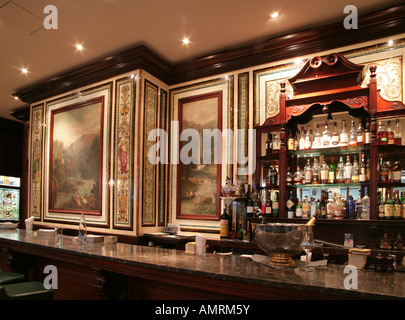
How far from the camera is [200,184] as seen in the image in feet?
16.0

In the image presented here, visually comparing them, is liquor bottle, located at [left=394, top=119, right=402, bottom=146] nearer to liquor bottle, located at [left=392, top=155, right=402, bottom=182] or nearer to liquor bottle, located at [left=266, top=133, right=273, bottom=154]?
liquor bottle, located at [left=392, top=155, right=402, bottom=182]

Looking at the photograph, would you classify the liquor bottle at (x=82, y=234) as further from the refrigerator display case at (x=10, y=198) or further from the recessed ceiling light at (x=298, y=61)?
the refrigerator display case at (x=10, y=198)

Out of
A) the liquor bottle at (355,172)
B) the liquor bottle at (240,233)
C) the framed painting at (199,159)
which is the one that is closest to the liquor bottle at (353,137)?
the liquor bottle at (355,172)

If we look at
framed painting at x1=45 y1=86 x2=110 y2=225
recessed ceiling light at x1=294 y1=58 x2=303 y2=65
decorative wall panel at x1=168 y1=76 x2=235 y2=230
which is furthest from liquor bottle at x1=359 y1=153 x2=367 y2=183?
framed painting at x1=45 y1=86 x2=110 y2=225

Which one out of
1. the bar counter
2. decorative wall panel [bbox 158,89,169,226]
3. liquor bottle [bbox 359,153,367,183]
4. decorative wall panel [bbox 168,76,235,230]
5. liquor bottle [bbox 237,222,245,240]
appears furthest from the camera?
decorative wall panel [bbox 158,89,169,226]

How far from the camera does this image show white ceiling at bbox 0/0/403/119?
3.70 meters

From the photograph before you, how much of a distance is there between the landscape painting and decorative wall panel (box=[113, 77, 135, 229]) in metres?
0.42

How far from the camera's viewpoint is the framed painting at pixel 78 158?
5250 mm

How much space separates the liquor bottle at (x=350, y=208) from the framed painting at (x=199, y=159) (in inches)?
68.9

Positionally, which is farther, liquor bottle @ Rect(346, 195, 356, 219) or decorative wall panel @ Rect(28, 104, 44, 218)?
decorative wall panel @ Rect(28, 104, 44, 218)

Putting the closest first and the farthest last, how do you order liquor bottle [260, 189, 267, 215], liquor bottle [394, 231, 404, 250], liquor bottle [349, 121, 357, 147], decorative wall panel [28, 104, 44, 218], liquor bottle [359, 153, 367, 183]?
liquor bottle [394, 231, 404, 250], liquor bottle [359, 153, 367, 183], liquor bottle [349, 121, 357, 147], liquor bottle [260, 189, 267, 215], decorative wall panel [28, 104, 44, 218]

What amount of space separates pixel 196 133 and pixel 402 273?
11.6 ft
